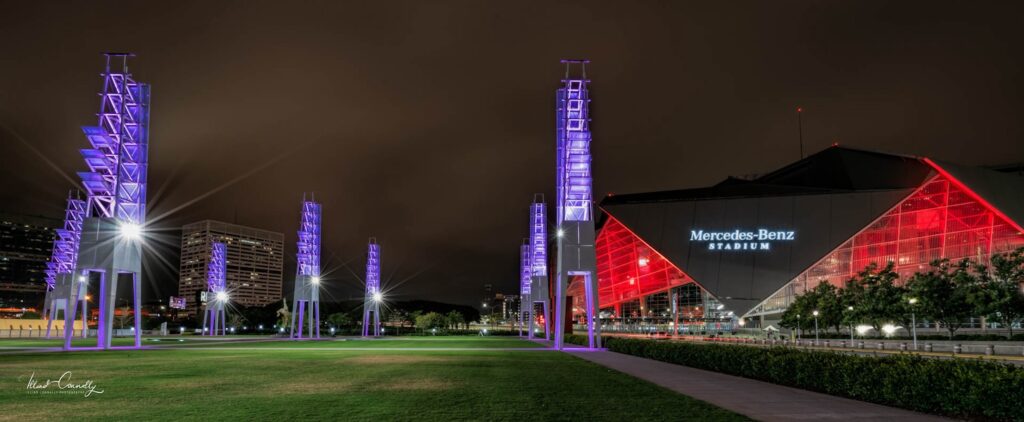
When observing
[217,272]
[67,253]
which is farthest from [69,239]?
[217,272]

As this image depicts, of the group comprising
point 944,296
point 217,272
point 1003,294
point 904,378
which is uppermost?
point 217,272

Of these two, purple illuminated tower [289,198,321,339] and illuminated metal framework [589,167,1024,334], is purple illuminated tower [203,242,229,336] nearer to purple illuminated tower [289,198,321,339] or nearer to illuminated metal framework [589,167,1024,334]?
purple illuminated tower [289,198,321,339]

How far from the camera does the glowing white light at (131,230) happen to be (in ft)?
125

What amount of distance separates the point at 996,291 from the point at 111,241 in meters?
51.4

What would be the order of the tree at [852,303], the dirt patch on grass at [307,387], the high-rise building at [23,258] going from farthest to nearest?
the high-rise building at [23,258]
the tree at [852,303]
the dirt patch on grass at [307,387]

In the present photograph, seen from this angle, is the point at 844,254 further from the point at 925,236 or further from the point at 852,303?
the point at 852,303

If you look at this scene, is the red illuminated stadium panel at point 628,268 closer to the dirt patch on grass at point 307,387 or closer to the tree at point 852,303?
the tree at point 852,303

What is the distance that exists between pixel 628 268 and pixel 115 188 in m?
75.9

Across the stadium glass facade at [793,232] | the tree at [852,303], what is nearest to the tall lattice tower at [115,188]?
the tree at [852,303]

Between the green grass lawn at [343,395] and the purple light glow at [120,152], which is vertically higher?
the purple light glow at [120,152]

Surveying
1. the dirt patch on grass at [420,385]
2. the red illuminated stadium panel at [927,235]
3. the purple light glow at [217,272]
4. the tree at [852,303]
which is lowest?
the dirt patch on grass at [420,385]

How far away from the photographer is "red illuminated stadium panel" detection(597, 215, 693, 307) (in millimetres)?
93750

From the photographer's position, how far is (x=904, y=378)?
1393 centimetres

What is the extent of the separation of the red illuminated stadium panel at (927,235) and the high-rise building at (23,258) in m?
161
